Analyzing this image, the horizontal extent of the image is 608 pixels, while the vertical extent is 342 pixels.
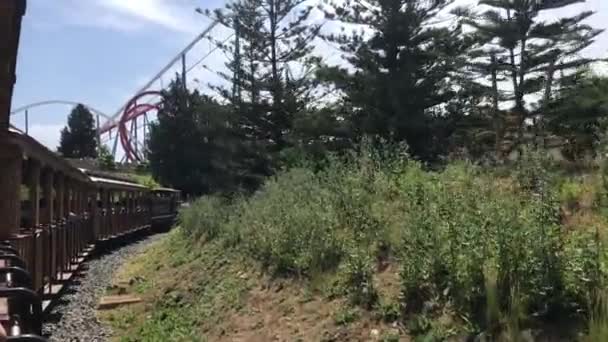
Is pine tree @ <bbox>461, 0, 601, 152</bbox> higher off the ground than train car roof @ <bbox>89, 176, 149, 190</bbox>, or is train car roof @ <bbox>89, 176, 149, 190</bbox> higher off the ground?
pine tree @ <bbox>461, 0, 601, 152</bbox>

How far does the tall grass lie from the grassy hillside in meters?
0.01

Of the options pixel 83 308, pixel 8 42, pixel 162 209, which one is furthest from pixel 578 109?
pixel 162 209

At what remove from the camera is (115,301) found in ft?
30.2

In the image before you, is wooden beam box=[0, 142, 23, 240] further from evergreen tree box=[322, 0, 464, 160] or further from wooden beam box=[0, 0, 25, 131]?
evergreen tree box=[322, 0, 464, 160]

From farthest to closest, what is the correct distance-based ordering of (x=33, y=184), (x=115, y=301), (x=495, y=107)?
(x=495, y=107) → (x=115, y=301) → (x=33, y=184)

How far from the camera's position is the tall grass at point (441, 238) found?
366 cm

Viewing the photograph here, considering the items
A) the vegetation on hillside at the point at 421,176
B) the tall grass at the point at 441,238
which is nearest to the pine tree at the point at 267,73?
the vegetation on hillside at the point at 421,176

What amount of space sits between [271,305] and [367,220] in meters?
1.25

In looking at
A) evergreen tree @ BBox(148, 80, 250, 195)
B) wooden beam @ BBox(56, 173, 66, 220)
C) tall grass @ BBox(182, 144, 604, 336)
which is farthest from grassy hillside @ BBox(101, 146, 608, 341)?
evergreen tree @ BBox(148, 80, 250, 195)

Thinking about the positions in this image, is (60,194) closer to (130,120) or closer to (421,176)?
(421,176)

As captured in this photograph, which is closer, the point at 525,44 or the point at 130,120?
the point at 525,44

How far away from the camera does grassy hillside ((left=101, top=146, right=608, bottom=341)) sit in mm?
3641

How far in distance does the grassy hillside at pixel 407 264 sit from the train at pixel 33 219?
1.33 m

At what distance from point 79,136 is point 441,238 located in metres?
55.4
